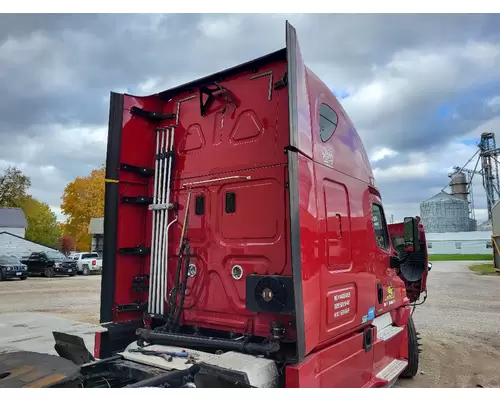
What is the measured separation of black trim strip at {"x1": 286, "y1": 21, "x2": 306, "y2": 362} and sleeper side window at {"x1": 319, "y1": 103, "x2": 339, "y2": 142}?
0.64 metres

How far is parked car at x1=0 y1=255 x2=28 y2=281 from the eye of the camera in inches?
817

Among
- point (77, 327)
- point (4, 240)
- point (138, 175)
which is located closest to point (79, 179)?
point (4, 240)

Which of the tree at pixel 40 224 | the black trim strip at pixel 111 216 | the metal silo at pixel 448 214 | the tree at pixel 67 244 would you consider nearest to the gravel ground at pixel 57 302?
the black trim strip at pixel 111 216

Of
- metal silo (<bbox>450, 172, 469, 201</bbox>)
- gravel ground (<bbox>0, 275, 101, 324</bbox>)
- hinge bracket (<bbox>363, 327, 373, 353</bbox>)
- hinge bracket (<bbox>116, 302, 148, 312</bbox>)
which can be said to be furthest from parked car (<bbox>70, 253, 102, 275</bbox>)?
metal silo (<bbox>450, 172, 469, 201</bbox>)

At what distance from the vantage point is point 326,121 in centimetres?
346

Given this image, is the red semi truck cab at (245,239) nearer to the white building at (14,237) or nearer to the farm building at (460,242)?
the white building at (14,237)

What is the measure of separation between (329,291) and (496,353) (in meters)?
4.78

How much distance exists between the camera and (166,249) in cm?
359

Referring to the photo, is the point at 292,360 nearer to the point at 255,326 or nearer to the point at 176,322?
the point at 255,326

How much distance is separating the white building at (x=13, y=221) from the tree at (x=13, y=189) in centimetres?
87

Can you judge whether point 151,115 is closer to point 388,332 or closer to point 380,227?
point 380,227

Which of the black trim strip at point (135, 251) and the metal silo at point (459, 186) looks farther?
the metal silo at point (459, 186)

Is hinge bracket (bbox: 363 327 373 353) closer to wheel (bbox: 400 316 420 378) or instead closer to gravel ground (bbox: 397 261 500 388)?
wheel (bbox: 400 316 420 378)

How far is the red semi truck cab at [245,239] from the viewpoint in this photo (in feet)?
8.98
